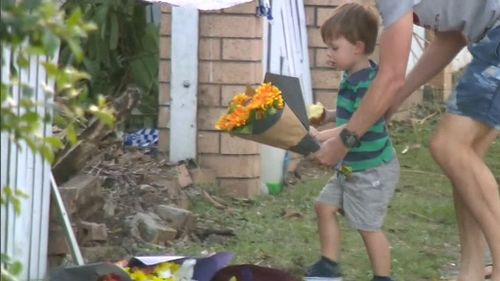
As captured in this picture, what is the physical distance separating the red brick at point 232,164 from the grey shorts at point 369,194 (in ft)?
6.14

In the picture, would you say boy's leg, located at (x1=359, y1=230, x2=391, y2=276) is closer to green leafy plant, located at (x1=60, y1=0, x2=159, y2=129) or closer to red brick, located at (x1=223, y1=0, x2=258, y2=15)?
red brick, located at (x1=223, y1=0, x2=258, y2=15)

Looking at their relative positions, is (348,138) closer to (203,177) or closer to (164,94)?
(203,177)

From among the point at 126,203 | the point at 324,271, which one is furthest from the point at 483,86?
the point at 126,203

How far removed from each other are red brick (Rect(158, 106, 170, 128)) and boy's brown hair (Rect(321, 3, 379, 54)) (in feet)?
6.98

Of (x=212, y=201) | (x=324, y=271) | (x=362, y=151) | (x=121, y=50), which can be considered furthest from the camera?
(x=121, y=50)

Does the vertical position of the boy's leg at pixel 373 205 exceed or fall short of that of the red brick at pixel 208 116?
it falls short

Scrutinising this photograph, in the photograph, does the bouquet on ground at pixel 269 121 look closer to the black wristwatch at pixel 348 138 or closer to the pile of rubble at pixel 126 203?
the black wristwatch at pixel 348 138

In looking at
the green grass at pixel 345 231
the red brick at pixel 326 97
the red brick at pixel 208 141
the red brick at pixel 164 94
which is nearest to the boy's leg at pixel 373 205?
the green grass at pixel 345 231

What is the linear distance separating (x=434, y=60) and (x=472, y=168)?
0.58 meters

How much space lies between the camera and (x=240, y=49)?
291 inches

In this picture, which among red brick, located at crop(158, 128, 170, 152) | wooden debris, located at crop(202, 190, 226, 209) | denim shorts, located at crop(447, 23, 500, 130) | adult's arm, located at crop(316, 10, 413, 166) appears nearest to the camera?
adult's arm, located at crop(316, 10, 413, 166)

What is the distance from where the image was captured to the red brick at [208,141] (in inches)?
293

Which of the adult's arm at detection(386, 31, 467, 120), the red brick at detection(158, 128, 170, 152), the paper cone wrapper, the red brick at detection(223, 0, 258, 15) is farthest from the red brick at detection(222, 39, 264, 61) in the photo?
the paper cone wrapper

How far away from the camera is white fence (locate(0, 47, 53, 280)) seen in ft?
14.2
